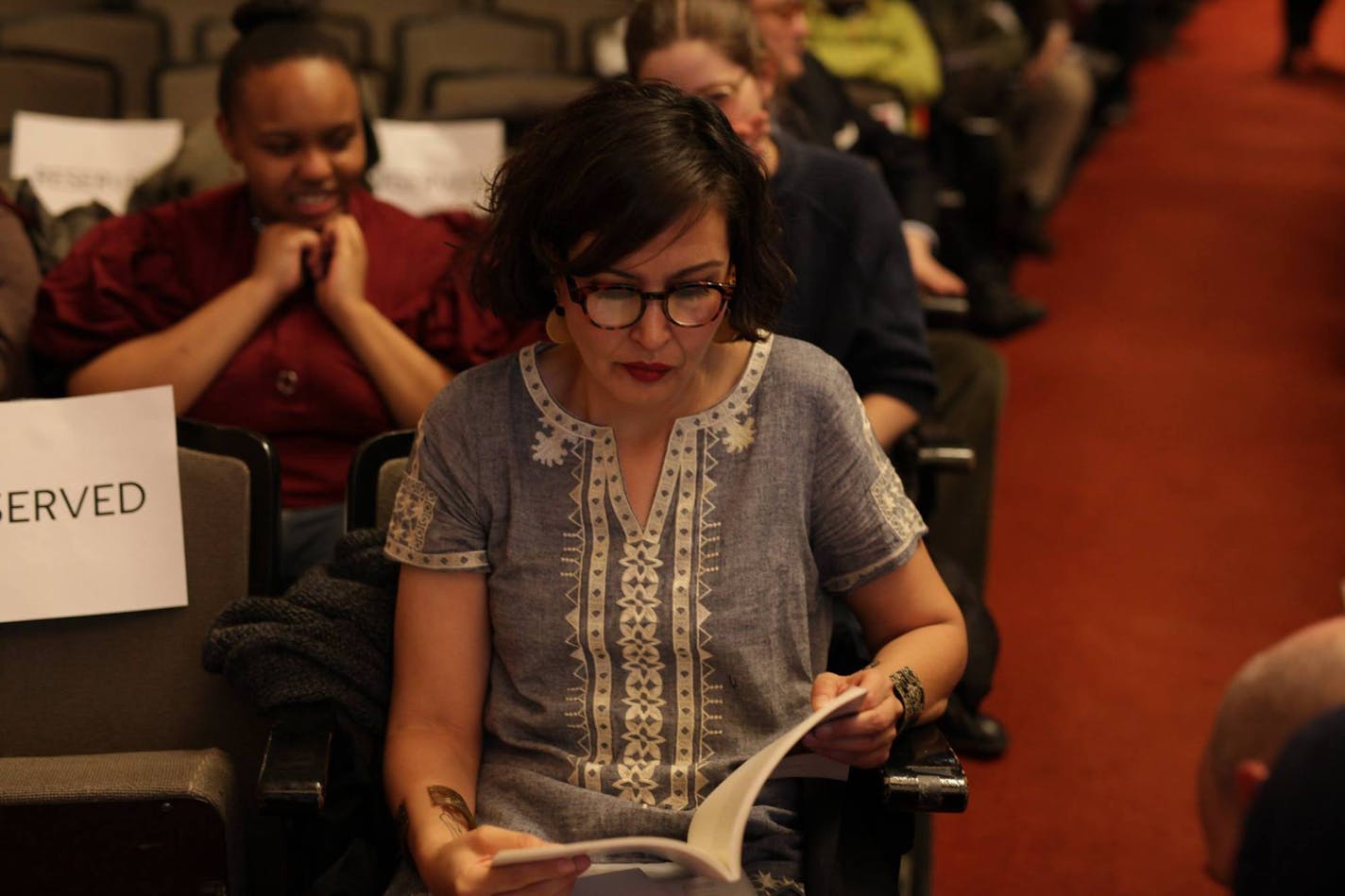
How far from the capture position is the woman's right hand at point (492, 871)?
1250 millimetres

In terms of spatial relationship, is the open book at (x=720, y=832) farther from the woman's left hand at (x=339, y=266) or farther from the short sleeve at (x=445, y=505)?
the woman's left hand at (x=339, y=266)

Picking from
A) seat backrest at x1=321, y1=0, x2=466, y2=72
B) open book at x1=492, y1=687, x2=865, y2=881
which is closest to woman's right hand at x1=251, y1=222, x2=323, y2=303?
open book at x1=492, y1=687, x2=865, y2=881

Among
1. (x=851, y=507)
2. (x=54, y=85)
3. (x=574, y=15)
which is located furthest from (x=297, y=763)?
(x=574, y=15)

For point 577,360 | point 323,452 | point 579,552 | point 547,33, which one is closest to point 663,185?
point 577,360

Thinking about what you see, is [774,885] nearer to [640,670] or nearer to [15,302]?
[640,670]

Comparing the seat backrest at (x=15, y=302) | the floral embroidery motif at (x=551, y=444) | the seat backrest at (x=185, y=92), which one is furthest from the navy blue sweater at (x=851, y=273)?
the seat backrest at (x=185, y=92)

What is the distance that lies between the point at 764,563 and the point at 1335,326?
3914 mm

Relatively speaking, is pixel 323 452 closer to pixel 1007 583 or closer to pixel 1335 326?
pixel 1007 583

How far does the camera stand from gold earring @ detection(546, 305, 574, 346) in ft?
4.95

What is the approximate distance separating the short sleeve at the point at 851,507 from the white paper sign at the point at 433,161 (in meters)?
1.73

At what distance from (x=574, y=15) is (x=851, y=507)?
341cm

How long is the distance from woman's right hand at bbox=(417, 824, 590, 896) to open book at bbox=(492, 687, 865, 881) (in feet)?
0.06

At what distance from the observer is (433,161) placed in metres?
3.12

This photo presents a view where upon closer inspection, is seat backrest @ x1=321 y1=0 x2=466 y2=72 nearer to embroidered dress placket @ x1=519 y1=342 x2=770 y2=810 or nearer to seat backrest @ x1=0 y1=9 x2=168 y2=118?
seat backrest @ x1=0 y1=9 x2=168 y2=118
